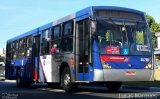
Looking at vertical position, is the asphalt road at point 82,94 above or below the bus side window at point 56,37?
below

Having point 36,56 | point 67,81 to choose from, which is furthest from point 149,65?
point 36,56

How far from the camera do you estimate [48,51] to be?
18969 millimetres

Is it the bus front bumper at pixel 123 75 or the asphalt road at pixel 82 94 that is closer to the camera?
the asphalt road at pixel 82 94

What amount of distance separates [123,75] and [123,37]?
1.48 meters

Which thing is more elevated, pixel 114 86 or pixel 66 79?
pixel 66 79

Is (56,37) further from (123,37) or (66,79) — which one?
(123,37)

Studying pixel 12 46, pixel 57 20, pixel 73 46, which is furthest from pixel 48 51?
pixel 12 46

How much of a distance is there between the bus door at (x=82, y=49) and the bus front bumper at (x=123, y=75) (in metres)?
0.76

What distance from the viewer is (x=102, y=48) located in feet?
48.2

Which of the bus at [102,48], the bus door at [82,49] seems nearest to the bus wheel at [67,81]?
the bus at [102,48]

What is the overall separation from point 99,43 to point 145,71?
219 centimetres

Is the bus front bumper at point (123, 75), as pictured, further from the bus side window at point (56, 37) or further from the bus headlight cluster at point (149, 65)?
the bus side window at point (56, 37)

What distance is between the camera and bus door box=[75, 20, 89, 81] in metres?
15.2

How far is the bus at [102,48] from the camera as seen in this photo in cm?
1465
